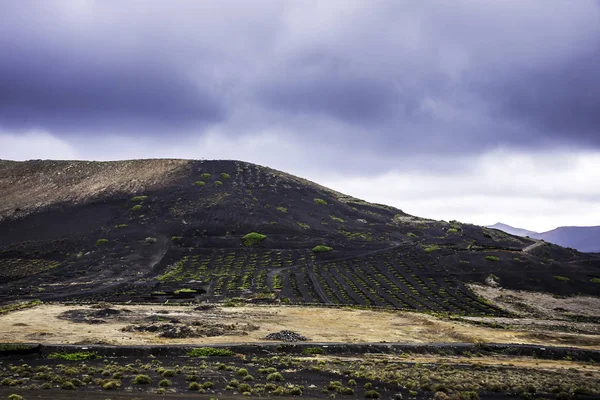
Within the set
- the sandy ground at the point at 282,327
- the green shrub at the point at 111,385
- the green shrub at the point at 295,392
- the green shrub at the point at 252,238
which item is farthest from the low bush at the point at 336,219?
the green shrub at the point at 111,385

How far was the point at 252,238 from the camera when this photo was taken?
98000mm

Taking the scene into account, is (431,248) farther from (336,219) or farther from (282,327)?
(282,327)

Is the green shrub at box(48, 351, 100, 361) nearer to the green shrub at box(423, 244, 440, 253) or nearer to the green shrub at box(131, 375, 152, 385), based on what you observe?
the green shrub at box(131, 375, 152, 385)

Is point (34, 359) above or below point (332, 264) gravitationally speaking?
below

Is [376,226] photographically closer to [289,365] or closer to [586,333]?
[586,333]

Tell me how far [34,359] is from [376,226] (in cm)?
9548

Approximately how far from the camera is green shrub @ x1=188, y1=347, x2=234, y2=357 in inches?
1271

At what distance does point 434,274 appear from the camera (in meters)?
76.9

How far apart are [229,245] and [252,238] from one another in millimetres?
5241

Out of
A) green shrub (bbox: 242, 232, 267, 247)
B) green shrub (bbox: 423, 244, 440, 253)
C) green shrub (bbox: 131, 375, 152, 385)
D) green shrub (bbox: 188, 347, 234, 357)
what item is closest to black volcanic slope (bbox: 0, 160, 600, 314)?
green shrub (bbox: 423, 244, 440, 253)

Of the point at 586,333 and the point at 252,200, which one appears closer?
the point at 586,333

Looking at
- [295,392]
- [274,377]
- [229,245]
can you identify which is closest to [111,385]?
[274,377]

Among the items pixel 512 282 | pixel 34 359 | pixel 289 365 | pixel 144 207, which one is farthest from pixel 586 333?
pixel 144 207

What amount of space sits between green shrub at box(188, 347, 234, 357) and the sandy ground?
365 cm
